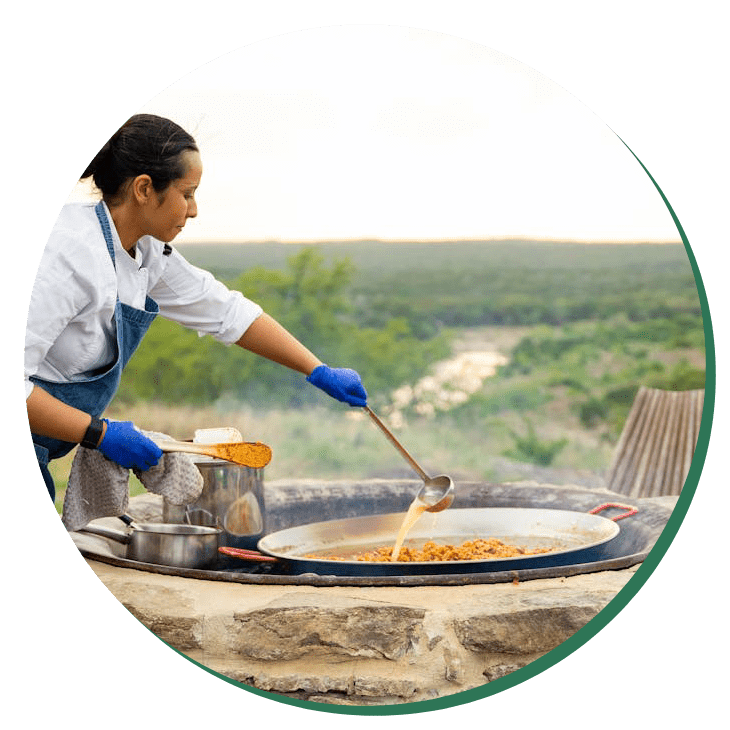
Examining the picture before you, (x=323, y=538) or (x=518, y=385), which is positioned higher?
(x=518, y=385)

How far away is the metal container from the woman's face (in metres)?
0.79

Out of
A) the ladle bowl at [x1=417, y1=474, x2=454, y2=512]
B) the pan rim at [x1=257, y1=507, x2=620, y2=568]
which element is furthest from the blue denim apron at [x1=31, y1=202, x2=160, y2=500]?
the ladle bowl at [x1=417, y1=474, x2=454, y2=512]

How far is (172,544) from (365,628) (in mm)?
728

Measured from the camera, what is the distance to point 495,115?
194 inches

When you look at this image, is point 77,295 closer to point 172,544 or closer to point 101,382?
point 101,382

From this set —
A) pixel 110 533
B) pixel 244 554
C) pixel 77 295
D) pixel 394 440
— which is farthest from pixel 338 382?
pixel 77 295

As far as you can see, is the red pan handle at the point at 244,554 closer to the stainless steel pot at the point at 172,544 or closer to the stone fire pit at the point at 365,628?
the stainless steel pot at the point at 172,544

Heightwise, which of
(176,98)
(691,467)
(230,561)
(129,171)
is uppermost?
(176,98)

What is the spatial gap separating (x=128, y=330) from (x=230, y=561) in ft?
2.82

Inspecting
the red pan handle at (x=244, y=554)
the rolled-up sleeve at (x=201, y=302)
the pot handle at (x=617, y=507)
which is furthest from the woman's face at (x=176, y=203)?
the pot handle at (x=617, y=507)

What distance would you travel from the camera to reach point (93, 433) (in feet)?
13.6

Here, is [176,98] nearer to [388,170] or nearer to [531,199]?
[388,170]

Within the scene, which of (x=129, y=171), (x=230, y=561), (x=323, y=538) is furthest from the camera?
(x=323, y=538)

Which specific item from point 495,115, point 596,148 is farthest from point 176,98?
point 596,148
